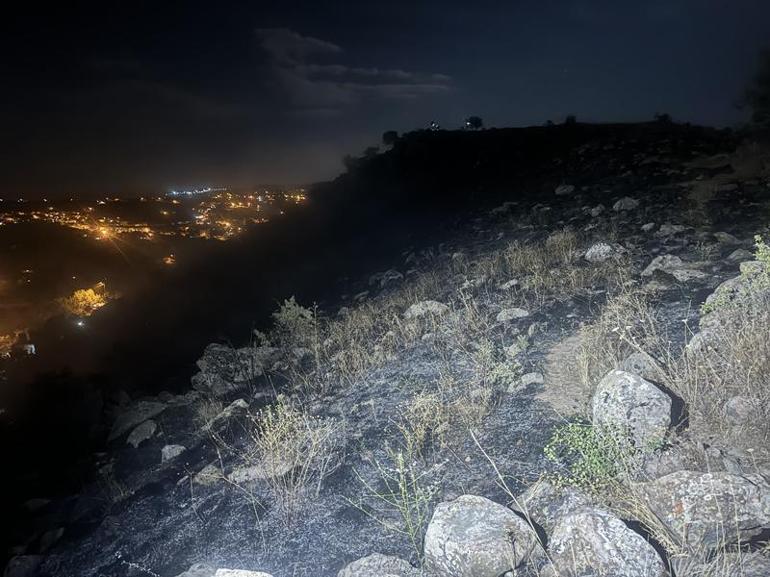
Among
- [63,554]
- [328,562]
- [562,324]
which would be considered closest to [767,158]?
[562,324]

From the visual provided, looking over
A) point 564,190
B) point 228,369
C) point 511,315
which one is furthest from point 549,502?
point 564,190

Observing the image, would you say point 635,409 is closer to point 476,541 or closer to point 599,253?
point 476,541

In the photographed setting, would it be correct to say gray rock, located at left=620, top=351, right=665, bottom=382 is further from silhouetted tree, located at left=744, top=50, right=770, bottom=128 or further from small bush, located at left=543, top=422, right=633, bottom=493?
silhouetted tree, located at left=744, top=50, right=770, bottom=128

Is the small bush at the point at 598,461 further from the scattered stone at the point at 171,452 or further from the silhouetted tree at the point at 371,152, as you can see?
the silhouetted tree at the point at 371,152

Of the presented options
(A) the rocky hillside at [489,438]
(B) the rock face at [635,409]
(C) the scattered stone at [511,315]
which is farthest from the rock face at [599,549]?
(C) the scattered stone at [511,315]

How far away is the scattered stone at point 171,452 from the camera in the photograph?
473cm

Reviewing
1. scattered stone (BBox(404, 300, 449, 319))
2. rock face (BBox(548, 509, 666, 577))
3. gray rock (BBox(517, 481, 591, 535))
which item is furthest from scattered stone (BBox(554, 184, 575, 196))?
rock face (BBox(548, 509, 666, 577))

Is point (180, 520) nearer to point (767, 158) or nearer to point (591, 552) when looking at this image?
point (591, 552)

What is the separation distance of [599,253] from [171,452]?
6283 millimetres

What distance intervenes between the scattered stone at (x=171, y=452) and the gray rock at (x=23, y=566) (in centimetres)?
131

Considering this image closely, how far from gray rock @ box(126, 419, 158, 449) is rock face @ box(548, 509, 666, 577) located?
5372mm

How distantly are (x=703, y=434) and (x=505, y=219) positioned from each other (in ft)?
29.3

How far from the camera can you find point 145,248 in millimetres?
30188

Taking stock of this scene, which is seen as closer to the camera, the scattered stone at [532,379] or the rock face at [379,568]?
the rock face at [379,568]
